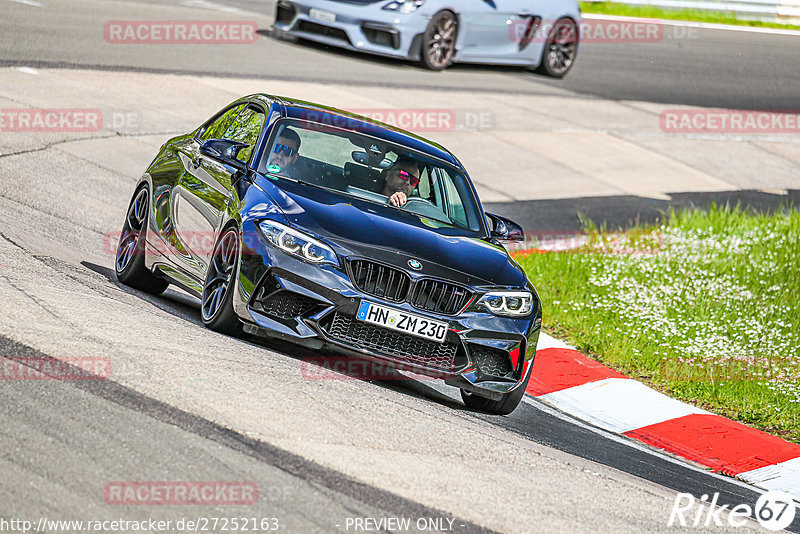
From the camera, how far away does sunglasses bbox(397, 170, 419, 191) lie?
8.18m

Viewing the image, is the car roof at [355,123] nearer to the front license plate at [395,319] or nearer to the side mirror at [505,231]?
the side mirror at [505,231]

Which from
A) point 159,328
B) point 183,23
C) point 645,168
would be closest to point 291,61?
point 183,23

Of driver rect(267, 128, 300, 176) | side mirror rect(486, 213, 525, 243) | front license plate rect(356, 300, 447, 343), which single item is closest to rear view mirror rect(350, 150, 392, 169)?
driver rect(267, 128, 300, 176)

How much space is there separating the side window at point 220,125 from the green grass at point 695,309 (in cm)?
341

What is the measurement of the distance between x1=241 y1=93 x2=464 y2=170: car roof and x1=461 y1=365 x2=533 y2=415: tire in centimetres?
174

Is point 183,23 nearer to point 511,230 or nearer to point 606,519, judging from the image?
point 511,230

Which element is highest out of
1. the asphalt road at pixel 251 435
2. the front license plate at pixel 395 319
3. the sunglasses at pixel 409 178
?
the sunglasses at pixel 409 178

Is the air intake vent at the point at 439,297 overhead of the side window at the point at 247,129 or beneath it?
beneath

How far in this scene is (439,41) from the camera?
65.2ft

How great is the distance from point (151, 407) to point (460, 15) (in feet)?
49.5

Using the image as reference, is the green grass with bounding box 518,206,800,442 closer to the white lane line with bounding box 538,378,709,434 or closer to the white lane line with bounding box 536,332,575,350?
the white lane line with bounding box 536,332,575,350

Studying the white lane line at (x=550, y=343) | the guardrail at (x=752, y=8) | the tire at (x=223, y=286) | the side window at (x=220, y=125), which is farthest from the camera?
the guardrail at (x=752, y=8)

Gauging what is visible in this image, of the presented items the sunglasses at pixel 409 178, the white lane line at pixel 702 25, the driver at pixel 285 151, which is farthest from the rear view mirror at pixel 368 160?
the white lane line at pixel 702 25

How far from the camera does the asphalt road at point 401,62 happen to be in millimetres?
17594
